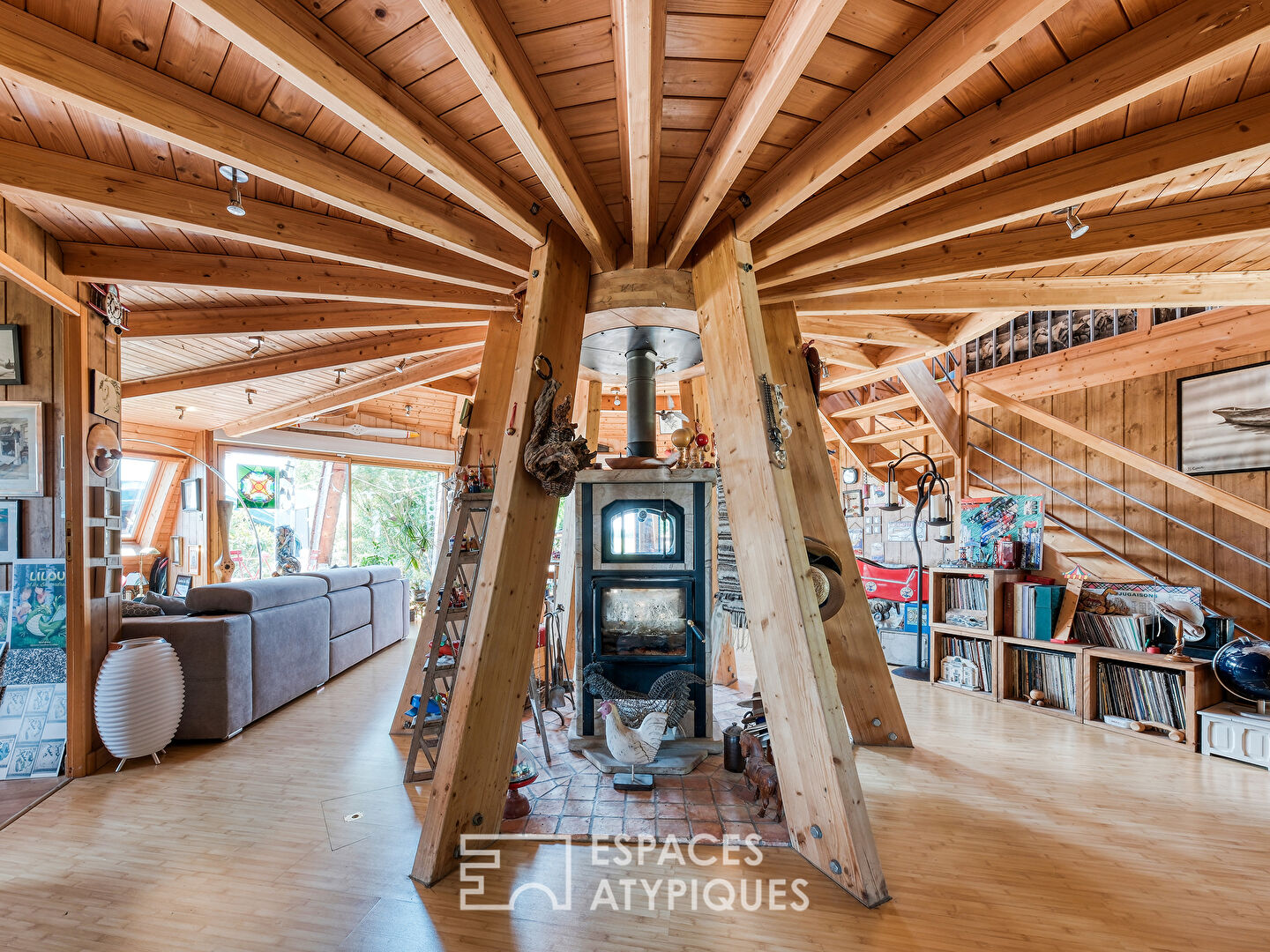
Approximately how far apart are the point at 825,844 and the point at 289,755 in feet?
9.18

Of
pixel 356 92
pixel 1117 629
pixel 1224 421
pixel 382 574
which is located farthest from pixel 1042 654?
pixel 382 574

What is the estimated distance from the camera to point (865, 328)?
13.9ft

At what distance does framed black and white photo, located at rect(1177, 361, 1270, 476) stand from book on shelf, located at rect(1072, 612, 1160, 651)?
3.87ft

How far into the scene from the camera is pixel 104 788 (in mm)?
2916

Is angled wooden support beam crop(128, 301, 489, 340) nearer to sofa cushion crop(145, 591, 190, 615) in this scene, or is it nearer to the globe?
sofa cushion crop(145, 591, 190, 615)

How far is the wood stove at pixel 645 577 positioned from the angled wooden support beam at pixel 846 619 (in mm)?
586

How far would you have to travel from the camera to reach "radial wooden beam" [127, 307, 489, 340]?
3.72 meters

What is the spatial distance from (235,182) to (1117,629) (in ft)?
17.7

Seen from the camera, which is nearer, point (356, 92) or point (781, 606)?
point (356, 92)

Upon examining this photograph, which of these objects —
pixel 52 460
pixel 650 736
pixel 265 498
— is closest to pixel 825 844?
pixel 650 736

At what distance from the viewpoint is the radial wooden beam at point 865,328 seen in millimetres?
4199

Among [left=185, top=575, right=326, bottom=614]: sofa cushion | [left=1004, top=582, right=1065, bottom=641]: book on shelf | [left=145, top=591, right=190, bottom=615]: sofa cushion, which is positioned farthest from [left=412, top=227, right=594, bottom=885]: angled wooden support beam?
[left=1004, top=582, right=1065, bottom=641]: book on shelf

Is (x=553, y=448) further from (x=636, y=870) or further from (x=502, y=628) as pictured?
(x=636, y=870)

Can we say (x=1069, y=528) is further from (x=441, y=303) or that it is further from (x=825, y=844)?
(x=441, y=303)
